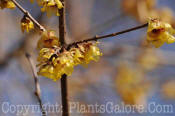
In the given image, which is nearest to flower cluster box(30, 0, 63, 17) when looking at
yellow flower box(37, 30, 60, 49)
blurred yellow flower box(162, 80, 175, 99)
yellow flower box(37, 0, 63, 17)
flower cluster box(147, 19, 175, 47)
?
yellow flower box(37, 0, 63, 17)

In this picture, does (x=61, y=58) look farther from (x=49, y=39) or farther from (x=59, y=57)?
(x=49, y=39)

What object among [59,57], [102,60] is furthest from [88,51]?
[102,60]

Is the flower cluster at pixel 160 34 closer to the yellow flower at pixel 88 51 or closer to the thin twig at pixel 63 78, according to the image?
the yellow flower at pixel 88 51

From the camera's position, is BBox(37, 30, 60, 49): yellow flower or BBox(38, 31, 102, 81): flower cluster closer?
BBox(38, 31, 102, 81): flower cluster

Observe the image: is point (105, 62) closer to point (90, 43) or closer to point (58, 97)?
point (58, 97)

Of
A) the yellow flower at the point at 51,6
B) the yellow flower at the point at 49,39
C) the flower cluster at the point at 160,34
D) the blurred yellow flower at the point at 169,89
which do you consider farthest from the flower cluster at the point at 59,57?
the blurred yellow flower at the point at 169,89

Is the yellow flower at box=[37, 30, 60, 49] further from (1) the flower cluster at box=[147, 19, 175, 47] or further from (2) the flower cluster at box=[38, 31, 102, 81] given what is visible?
(1) the flower cluster at box=[147, 19, 175, 47]

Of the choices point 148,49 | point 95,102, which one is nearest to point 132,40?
point 148,49

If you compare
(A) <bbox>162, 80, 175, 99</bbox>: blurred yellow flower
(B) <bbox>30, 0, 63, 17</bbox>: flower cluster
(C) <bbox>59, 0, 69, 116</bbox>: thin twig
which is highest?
(A) <bbox>162, 80, 175, 99</bbox>: blurred yellow flower
